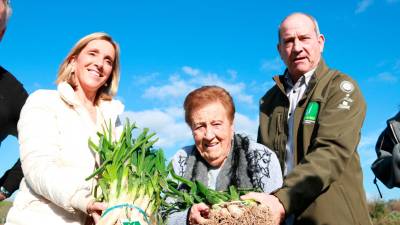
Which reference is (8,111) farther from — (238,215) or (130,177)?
(238,215)

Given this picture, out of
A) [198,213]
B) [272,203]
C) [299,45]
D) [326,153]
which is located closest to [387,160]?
[326,153]

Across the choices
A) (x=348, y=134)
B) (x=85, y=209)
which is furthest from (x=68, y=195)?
(x=348, y=134)

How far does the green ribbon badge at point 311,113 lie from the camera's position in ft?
12.3

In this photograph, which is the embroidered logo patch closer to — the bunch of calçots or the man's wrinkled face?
the man's wrinkled face

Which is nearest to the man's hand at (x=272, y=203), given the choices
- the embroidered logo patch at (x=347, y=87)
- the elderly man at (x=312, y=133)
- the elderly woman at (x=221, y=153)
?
the elderly man at (x=312, y=133)

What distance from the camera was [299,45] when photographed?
160 inches

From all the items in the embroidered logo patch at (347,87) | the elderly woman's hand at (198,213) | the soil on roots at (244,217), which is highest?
the embroidered logo patch at (347,87)

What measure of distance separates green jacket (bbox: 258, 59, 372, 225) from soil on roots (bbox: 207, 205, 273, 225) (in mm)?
336

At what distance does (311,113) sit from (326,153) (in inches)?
17.4

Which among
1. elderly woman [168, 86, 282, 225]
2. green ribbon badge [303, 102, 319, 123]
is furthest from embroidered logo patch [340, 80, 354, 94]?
elderly woman [168, 86, 282, 225]

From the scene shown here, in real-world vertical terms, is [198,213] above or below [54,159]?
below

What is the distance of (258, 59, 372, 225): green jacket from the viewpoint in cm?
335

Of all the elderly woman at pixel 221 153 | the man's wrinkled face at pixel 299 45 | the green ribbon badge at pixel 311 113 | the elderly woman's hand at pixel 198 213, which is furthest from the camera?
the man's wrinkled face at pixel 299 45

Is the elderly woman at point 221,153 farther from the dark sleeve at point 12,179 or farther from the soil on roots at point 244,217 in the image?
the dark sleeve at point 12,179
